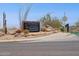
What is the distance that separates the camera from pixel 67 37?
4.45m

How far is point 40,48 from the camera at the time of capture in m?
4.38

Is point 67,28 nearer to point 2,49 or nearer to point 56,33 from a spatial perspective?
point 56,33

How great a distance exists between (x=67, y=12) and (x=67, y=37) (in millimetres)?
394

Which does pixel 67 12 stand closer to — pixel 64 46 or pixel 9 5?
pixel 64 46

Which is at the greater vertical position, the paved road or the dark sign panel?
the dark sign panel

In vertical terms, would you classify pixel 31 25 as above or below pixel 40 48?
above

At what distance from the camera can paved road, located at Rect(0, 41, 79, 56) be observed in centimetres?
434

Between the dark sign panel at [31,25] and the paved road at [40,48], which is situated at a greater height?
the dark sign panel at [31,25]

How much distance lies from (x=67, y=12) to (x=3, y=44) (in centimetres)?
111

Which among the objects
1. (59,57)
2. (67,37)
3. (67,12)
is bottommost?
(59,57)

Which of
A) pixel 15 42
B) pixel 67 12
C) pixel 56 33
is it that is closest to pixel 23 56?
pixel 15 42

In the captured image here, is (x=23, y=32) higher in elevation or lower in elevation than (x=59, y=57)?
higher

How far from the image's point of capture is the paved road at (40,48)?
434 cm

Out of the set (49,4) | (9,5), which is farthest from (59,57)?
(9,5)
